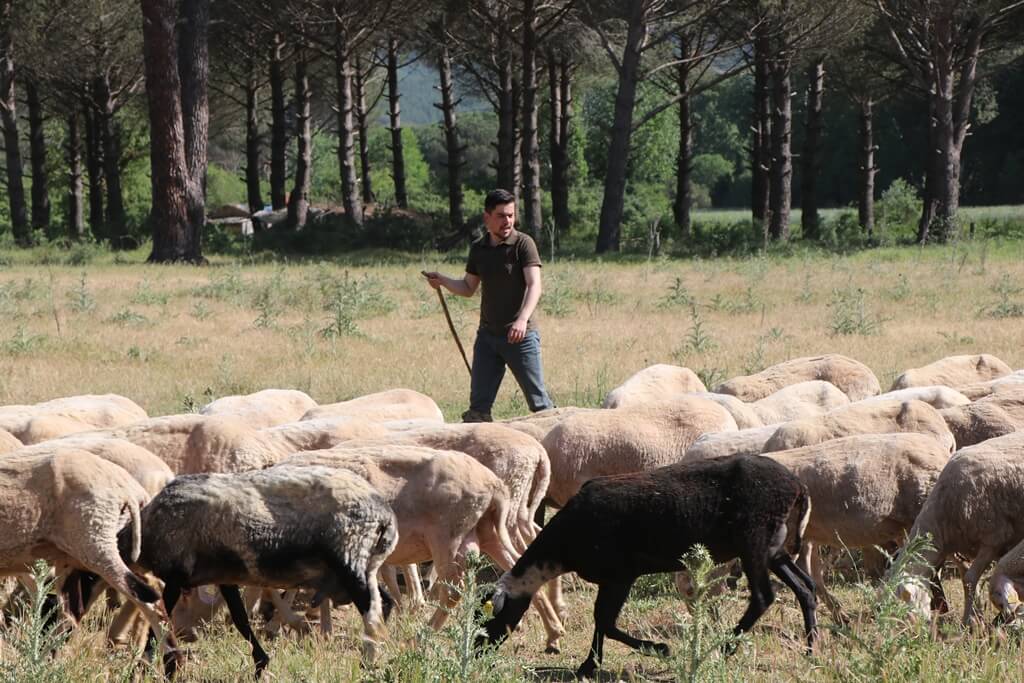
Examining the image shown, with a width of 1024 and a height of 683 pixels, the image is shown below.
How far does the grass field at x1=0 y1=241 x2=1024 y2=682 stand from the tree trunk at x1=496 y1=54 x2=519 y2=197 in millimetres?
10856

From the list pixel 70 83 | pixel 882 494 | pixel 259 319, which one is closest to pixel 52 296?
pixel 259 319

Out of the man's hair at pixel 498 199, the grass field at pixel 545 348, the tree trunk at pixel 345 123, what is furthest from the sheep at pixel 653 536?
the tree trunk at pixel 345 123

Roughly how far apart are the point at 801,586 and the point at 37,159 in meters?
40.2

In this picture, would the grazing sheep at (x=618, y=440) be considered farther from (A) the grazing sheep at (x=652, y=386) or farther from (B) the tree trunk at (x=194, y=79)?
(B) the tree trunk at (x=194, y=79)

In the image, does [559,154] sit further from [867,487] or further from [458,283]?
[867,487]

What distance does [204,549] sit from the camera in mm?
6023

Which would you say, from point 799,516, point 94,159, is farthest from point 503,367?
point 94,159

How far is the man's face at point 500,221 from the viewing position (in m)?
9.84

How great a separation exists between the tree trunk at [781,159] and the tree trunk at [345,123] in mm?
11020

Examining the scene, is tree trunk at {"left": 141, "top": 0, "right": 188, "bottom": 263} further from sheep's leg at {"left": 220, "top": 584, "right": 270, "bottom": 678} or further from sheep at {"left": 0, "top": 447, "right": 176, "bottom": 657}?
sheep's leg at {"left": 220, "top": 584, "right": 270, "bottom": 678}

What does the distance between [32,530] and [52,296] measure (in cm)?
1395

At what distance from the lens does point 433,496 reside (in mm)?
6773

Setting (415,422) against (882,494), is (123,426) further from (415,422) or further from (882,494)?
(882,494)

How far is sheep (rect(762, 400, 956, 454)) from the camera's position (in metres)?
8.02
